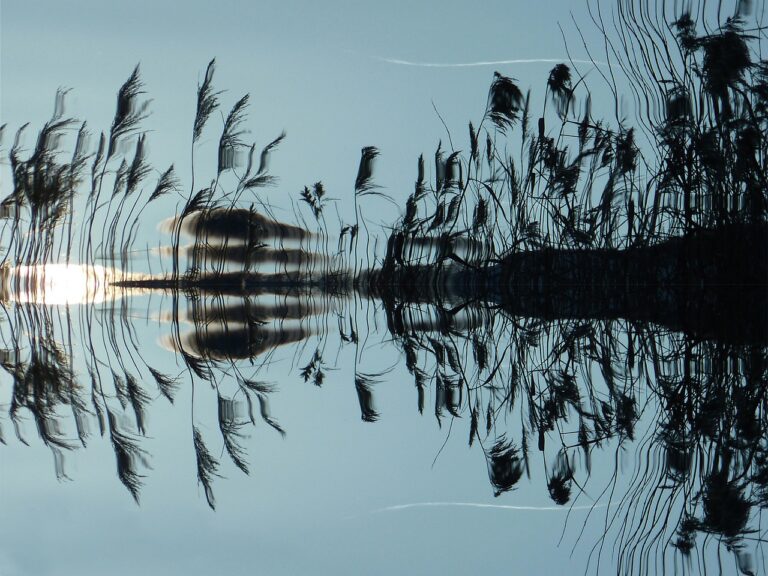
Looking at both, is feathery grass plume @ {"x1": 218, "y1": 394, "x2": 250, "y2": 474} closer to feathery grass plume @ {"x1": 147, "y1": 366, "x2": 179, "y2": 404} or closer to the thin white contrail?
feathery grass plume @ {"x1": 147, "y1": 366, "x2": 179, "y2": 404}

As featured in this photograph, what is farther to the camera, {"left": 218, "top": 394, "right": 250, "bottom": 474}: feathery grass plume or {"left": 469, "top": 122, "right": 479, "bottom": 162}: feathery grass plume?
{"left": 469, "top": 122, "right": 479, "bottom": 162}: feathery grass plume

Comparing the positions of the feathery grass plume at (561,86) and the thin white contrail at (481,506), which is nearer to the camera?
the thin white contrail at (481,506)

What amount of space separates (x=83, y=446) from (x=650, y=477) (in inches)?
31.4

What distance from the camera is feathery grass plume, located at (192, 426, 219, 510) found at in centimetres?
95

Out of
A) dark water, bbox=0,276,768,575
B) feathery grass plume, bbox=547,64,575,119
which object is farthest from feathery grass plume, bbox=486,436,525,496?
feathery grass plume, bbox=547,64,575,119

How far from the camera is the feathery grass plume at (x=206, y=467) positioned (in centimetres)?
95

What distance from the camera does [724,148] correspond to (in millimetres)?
4250

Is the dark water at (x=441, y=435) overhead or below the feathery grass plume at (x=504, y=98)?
below

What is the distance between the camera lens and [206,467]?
1.05 metres

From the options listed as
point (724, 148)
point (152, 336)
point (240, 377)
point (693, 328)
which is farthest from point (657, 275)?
point (240, 377)

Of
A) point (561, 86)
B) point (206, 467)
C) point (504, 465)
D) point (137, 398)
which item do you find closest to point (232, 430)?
point (206, 467)

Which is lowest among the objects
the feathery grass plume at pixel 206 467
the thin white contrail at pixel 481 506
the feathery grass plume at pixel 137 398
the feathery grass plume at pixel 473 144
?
the thin white contrail at pixel 481 506

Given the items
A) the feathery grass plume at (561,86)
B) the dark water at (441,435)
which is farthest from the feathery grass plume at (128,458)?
the feathery grass plume at (561,86)

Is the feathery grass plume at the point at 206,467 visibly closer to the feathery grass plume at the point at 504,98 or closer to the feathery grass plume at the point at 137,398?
the feathery grass plume at the point at 137,398
